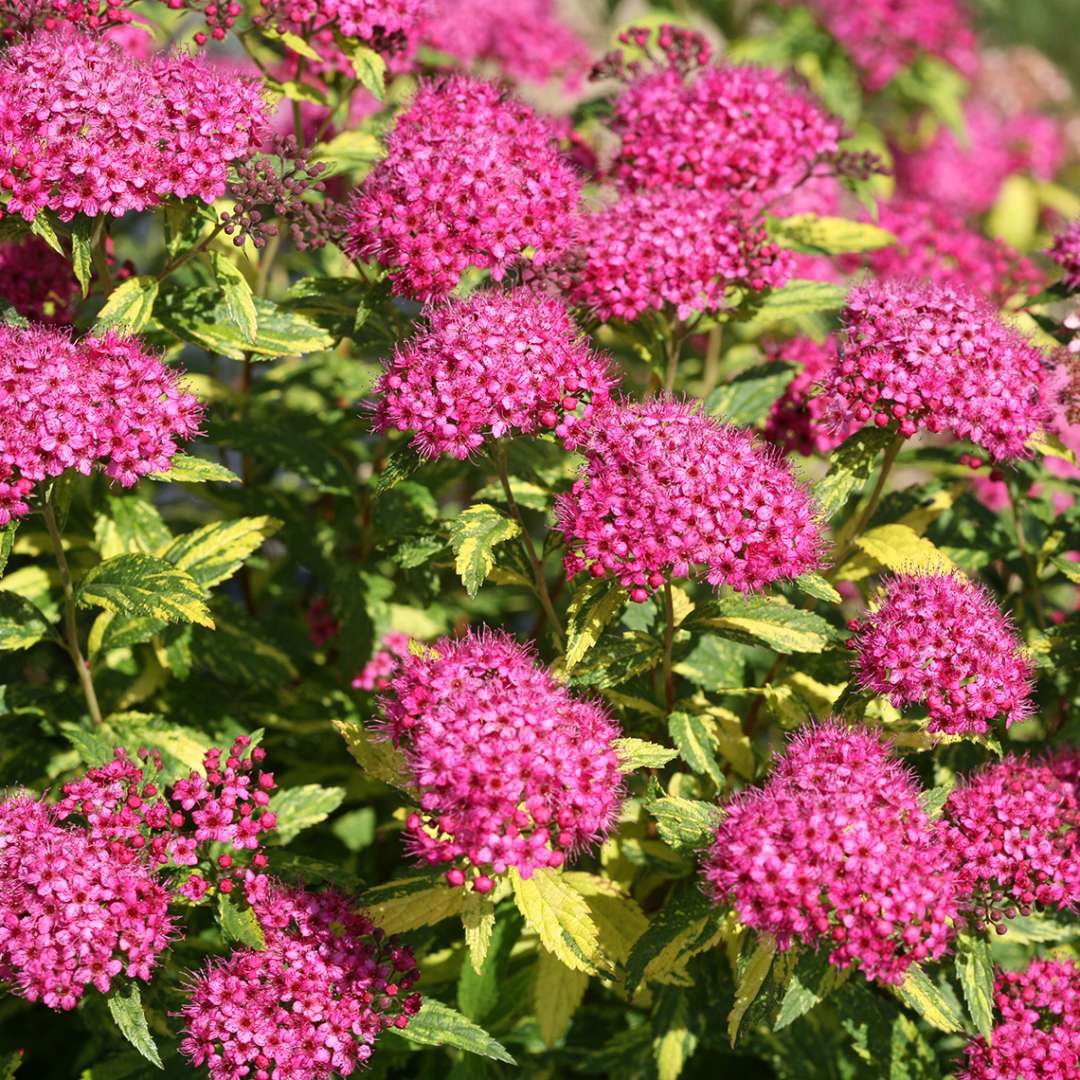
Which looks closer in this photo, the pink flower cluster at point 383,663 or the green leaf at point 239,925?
the green leaf at point 239,925

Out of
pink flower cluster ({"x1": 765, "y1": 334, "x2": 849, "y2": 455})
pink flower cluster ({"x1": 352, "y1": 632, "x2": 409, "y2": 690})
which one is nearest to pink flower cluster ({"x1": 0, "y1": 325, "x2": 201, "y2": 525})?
pink flower cluster ({"x1": 352, "y1": 632, "x2": 409, "y2": 690})

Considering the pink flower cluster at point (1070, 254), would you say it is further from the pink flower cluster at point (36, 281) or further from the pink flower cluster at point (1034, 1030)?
the pink flower cluster at point (36, 281)

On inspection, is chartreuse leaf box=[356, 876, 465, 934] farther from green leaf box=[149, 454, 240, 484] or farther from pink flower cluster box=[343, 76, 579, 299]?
pink flower cluster box=[343, 76, 579, 299]

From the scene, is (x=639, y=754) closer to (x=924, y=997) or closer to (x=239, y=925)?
(x=924, y=997)

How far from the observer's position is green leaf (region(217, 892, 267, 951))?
111 inches

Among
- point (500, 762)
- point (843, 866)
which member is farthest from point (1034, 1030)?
point (500, 762)

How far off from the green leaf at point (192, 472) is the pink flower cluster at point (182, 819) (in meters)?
0.62

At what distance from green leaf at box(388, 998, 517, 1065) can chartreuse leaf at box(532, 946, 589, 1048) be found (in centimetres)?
46

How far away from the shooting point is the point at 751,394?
3.91 metres

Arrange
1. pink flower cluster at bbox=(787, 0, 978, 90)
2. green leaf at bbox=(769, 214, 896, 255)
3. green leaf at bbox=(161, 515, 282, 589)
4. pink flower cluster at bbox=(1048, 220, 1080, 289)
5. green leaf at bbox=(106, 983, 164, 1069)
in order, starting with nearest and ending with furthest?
1. green leaf at bbox=(106, 983, 164, 1069)
2. green leaf at bbox=(161, 515, 282, 589)
3. pink flower cluster at bbox=(1048, 220, 1080, 289)
4. green leaf at bbox=(769, 214, 896, 255)
5. pink flower cluster at bbox=(787, 0, 978, 90)

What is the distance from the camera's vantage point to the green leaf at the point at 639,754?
113 inches

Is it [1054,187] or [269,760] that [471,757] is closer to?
[269,760]

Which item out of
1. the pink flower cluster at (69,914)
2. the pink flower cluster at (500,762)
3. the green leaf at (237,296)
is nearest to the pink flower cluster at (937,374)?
the pink flower cluster at (500,762)

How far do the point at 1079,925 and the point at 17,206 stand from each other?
311cm
